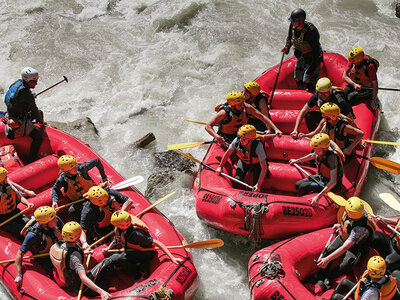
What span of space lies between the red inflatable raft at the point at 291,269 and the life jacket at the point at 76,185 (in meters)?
2.04

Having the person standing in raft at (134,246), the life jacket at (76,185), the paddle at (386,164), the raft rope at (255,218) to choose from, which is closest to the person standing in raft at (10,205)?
the life jacket at (76,185)

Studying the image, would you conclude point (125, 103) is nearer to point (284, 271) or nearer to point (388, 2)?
point (284, 271)

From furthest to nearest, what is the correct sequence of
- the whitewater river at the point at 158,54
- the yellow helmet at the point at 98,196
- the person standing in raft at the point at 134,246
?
1. the whitewater river at the point at 158,54
2. the yellow helmet at the point at 98,196
3. the person standing in raft at the point at 134,246

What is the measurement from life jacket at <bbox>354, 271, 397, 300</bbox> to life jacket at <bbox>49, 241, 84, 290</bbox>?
8.64ft

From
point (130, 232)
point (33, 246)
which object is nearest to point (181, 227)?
point (130, 232)

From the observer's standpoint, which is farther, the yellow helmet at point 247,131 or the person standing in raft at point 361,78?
the person standing in raft at point 361,78

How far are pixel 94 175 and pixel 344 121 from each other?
3.09 meters

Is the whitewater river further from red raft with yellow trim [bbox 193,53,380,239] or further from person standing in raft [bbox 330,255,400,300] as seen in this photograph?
person standing in raft [bbox 330,255,400,300]


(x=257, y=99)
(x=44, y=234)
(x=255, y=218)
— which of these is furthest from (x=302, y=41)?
(x=44, y=234)

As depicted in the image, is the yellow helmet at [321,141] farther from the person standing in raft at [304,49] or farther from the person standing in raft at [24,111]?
the person standing in raft at [24,111]

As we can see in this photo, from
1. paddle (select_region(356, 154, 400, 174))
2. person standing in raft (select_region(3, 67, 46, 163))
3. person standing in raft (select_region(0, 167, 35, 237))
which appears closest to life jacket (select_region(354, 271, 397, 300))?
paddle (select_region(356, 154, 400, 174))

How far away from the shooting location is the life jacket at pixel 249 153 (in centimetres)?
568

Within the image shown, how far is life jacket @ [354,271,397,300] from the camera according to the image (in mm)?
4137

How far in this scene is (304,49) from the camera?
704cm
